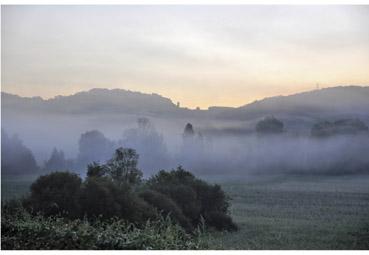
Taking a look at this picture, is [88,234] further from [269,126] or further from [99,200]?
[269,126]

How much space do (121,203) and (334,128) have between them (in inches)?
122

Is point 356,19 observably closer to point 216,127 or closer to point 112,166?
point 216,127

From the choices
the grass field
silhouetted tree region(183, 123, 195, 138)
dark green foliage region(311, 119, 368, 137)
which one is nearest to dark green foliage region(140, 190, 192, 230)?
the grass field

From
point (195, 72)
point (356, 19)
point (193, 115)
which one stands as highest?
point (356, 19)

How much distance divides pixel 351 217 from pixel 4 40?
5210mm

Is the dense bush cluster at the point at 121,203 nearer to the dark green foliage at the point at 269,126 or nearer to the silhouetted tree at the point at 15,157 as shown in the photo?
the silhouetted tree at the point at 15,157

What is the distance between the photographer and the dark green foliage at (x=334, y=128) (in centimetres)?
901

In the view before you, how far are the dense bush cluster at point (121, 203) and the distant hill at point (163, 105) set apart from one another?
2.14 ft

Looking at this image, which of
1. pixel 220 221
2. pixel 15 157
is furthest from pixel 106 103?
pixel 220 221

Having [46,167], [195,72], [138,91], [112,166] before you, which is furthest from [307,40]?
[46,167]

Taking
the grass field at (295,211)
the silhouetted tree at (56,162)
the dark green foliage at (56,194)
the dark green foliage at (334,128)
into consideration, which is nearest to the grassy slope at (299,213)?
the grass field at (295,211)

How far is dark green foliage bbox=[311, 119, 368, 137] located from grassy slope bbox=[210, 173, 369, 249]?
0.61m

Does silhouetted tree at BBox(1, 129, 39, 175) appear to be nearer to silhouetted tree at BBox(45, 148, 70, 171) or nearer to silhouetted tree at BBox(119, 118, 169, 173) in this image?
silhouetted tree at BBox(45, 148, 70, 171)

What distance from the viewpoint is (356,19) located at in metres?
8.85
